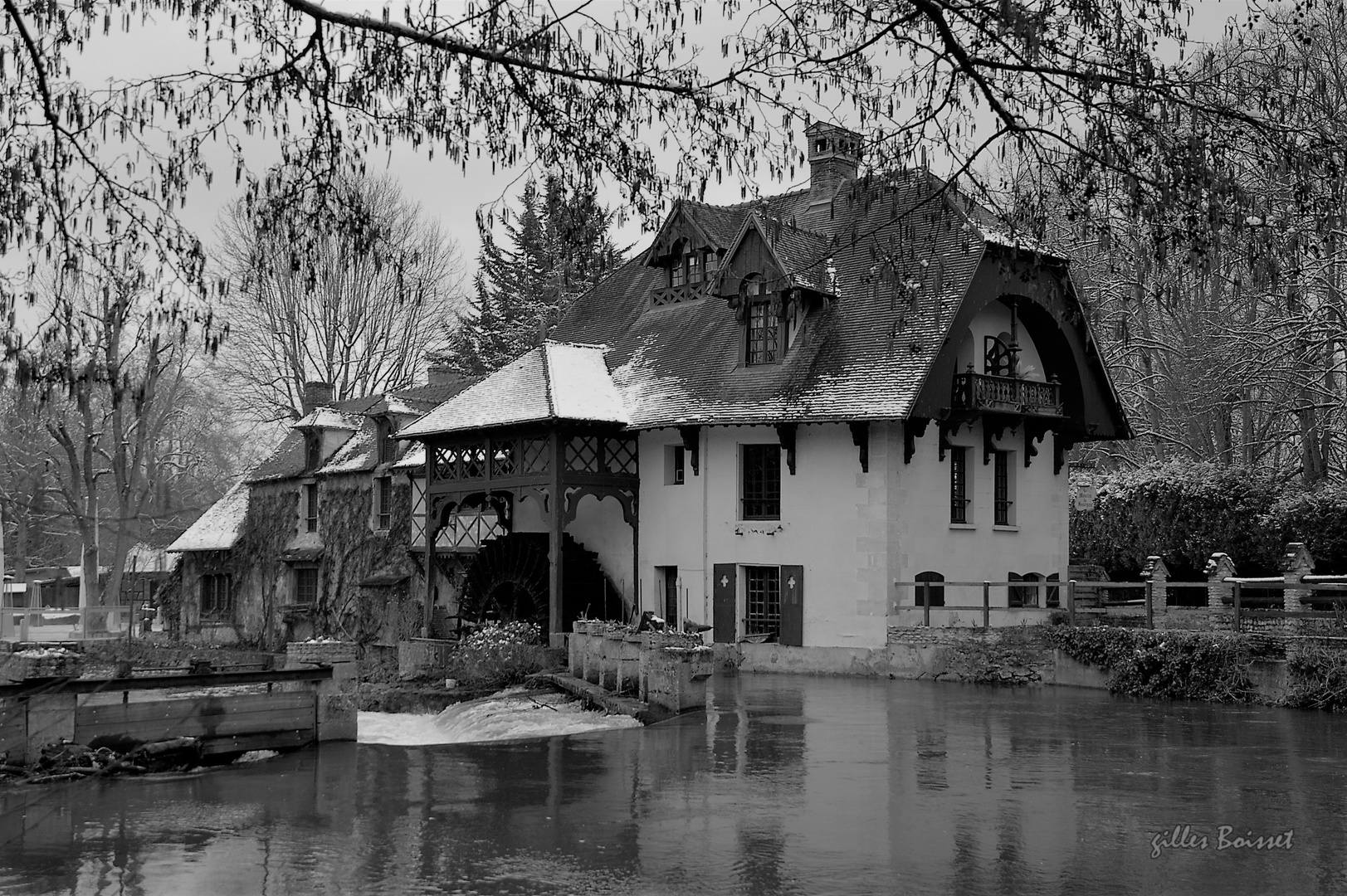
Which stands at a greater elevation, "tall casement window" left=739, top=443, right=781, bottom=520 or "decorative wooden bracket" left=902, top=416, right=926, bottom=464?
"decorative wooden bracket" left=902, top=416, right=926, bottom=464

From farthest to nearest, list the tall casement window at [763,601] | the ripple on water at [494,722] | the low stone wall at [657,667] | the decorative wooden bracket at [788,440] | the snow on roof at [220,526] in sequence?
the snow on roof at [220,526] → the tall casement window at [763,601] → the decorative wooden bracket at [788,440] → the low stone wall at [657,667] → the ripple on water at [494,722]

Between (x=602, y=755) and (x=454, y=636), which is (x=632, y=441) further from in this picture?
(x=602, y=755)

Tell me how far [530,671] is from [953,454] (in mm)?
9630

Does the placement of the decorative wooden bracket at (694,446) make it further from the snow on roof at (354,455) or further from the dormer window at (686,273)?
the snow on roof at (354,455)

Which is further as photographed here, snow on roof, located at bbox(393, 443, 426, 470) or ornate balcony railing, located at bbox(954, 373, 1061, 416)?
snow on roof, located at bbox(393, 443, 426, 470)

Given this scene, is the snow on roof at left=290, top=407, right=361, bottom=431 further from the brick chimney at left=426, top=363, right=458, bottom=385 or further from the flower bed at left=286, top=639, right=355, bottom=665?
the flower bed at left=286, top=639, right=355, bottom=665

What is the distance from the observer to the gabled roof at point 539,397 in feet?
93.0

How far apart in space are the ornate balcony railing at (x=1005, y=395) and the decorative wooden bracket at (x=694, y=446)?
5100 mm

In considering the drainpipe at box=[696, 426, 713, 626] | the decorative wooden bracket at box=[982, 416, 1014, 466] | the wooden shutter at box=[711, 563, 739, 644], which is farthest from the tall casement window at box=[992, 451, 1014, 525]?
the drainpipe at box=[696, 426, 713, 626]

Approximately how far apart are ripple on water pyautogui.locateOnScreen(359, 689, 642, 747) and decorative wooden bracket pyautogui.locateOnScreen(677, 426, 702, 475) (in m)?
7.03

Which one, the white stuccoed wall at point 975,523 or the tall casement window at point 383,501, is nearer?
the white stuccoed wall at point 975,523

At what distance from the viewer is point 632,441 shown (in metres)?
29.6

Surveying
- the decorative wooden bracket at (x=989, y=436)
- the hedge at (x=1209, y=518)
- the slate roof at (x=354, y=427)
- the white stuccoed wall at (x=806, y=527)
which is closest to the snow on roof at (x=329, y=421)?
the slate roof at (x=354, y=427)

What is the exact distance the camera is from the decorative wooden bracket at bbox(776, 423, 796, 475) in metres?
26.8
